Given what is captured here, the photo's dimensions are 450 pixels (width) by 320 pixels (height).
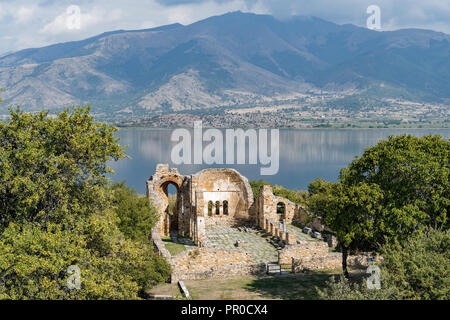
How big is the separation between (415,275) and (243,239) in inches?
839

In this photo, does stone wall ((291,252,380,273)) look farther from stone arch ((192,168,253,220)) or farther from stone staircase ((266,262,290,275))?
stone arch ((192,168,253,220))

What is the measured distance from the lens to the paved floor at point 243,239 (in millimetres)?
30609

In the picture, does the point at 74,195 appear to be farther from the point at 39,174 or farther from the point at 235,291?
the point at 235,291

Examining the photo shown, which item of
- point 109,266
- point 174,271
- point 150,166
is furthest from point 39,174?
point 150,166

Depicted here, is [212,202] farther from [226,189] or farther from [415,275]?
[415,275]

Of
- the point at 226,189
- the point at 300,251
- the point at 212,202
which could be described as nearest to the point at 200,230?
the point at 300,251

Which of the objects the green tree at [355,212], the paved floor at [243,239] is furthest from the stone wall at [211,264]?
→ the green tree at [355,212]

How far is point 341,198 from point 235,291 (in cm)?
716

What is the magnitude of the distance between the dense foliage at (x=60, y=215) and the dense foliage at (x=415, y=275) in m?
8.65

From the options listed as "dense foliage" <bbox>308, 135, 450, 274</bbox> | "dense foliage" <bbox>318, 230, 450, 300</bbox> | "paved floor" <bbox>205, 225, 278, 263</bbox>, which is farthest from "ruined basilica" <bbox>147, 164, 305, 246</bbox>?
"dense foliage" <bbox>318, 230, 450, 300</bbox>

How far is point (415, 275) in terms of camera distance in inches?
607

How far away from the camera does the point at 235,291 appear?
21594mm
